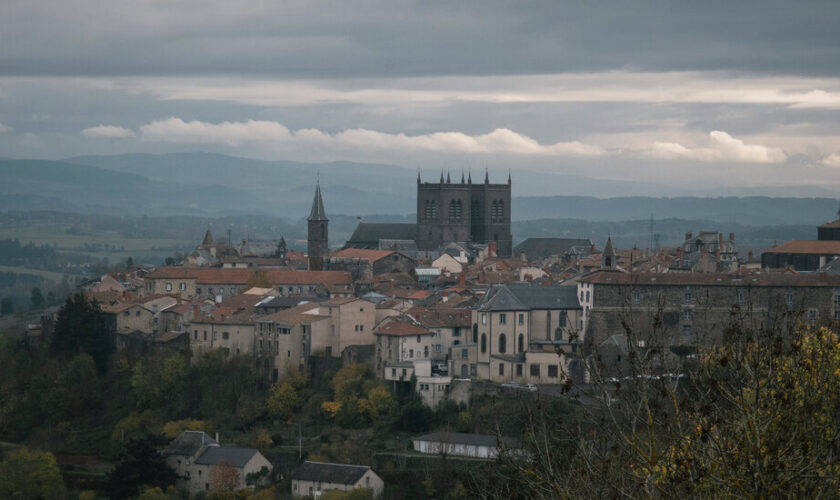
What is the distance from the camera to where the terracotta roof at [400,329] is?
6272 centimetres

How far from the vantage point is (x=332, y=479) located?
52125 mm

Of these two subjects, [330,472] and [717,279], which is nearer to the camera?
[330,472]

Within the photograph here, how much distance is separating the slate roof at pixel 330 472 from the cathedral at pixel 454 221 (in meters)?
82.9

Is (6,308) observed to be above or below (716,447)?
below

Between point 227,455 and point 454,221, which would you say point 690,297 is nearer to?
point 227,455

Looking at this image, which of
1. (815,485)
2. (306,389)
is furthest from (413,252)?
(815,485)

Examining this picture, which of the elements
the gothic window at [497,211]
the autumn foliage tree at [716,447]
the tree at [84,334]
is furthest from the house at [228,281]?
the autumn foliage tree at [716,447]

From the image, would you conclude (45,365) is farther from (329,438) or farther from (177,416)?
(329,438)

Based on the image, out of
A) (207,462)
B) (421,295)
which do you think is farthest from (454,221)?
(207,462)

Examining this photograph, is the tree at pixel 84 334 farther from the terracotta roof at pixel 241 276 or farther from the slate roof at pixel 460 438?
the slate roof at pixel 460 438

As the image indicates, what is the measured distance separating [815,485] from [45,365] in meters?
60.9

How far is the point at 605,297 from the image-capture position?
2547 inches

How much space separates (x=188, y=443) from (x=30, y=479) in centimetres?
673

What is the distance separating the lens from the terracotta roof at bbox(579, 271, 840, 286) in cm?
6306
